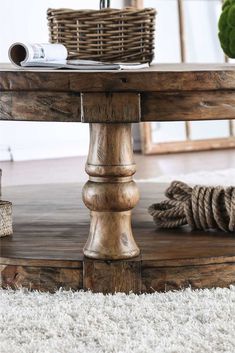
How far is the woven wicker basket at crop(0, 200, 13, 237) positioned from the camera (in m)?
1.65

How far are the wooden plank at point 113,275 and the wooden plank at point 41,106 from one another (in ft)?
0.87

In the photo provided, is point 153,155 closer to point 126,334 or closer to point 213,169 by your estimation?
point 213,169

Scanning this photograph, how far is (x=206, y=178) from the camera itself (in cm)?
285

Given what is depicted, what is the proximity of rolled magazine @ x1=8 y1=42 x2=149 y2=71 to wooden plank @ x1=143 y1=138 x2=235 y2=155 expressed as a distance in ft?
6.52

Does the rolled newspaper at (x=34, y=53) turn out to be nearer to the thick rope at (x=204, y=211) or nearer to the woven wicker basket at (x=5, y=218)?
the woven wicker basket at (x=5, y=218)

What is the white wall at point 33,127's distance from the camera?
3383 millimetres

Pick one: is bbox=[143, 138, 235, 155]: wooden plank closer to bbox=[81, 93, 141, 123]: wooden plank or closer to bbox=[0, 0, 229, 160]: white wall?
bbox=[0, 0, 229, 160]: white wall

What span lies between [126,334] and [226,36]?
0.89 meters

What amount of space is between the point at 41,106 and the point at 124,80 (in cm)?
16

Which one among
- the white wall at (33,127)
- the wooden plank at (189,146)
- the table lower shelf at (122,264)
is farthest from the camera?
the wooden plank at (189,146)

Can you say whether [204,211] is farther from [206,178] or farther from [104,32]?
[206,178]

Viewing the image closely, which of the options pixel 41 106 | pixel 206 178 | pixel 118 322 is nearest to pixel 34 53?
pixel 41 106

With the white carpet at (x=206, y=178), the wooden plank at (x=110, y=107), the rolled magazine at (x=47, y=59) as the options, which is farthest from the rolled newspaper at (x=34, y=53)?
the white carpet at (x=206, y=178)

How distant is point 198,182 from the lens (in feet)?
9.03
